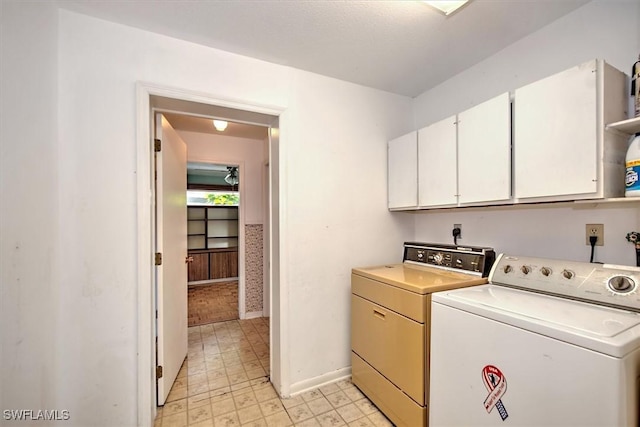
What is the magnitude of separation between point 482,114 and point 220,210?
237 inches

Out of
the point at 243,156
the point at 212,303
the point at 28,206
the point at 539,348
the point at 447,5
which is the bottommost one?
the point at 212,303

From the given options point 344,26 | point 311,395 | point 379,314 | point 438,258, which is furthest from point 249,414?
point 344,26

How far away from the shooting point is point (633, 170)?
3.81 feet

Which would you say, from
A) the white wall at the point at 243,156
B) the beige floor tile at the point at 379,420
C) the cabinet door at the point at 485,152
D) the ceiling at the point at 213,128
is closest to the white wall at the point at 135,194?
the beige floor tile at the point at 379,420

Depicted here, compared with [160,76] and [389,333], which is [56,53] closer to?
[160,76]

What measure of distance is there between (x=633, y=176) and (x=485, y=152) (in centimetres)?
63

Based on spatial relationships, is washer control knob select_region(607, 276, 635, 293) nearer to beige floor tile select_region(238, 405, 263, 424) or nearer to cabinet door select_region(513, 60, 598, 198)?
cabinet door select_region(513, 60, 598, 198)

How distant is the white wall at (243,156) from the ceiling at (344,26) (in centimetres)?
205

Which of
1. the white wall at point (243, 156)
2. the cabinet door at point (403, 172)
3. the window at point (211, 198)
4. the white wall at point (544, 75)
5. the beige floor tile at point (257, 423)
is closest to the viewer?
the white wall at point (544, 75)

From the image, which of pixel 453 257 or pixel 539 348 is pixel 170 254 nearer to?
pixel 453 257

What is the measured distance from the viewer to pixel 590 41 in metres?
1.46

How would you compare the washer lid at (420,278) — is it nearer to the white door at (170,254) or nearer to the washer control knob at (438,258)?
the washer control knob at (438,258)

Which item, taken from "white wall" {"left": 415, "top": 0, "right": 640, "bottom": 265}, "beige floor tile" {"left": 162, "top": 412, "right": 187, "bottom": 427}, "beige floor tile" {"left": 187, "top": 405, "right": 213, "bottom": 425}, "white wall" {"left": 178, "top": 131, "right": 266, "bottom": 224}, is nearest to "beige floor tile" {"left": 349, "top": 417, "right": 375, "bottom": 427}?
"beige floor tile" {"left": 187, "top": 405, "right": 213, "bottom": 425}

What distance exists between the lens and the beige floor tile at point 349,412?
1.80 metres
